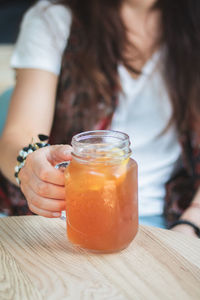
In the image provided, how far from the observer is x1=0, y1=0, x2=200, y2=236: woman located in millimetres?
1182

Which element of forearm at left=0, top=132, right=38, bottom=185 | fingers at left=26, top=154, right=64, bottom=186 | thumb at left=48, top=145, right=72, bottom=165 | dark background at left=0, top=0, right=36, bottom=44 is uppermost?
thumb at left=48, top=145, right=72, bottom=165

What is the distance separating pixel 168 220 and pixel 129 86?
43cm

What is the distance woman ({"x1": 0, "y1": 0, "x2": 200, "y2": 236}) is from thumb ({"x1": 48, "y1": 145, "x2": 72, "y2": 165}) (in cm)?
47

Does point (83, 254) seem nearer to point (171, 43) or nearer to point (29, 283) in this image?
point (29, 283)

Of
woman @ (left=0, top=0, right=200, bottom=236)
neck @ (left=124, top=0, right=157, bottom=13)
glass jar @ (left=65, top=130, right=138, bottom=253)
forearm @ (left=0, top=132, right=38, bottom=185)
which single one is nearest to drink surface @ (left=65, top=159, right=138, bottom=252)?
glass jar @ (left=65, top=130, right=138, bottom=253)

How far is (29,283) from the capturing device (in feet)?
1.85

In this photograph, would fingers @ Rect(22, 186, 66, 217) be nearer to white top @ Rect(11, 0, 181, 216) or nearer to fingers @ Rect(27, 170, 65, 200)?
fingers @ Rect(27, 170, 65, 200)

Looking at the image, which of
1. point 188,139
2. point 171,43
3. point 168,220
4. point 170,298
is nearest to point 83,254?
point 170,298

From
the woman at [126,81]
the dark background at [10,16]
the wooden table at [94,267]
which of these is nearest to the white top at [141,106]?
the woman at [126,81]

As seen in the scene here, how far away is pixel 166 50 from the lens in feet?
4.05

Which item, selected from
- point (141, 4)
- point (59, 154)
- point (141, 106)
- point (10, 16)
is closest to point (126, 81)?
point (141, 106)

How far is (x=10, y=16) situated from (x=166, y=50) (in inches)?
206

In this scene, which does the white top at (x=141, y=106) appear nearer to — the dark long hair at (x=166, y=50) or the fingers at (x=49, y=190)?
the dark long hair at (x=166, y=50)

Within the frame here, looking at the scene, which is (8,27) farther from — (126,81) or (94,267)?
(94,267)
